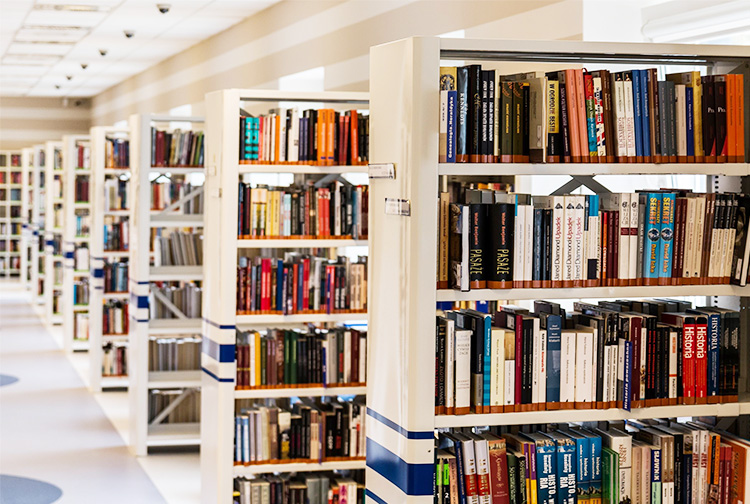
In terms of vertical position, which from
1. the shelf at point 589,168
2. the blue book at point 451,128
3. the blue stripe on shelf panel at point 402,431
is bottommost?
the blue stripe on shelf panel at point 402,431

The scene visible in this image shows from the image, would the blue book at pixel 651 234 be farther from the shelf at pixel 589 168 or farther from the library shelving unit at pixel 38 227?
the library shelving unit at pixel 38 227

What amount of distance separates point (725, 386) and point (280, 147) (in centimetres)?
238

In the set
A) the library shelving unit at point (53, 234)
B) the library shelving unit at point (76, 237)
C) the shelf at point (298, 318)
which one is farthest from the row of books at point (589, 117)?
the library shelving unit at point (53, 234)

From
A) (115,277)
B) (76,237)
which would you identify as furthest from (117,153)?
(76,237)

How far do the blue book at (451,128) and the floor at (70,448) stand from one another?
11.4 feet

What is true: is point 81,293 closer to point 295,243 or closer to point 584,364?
point 295,243

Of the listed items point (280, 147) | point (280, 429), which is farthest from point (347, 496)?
point (280, 147)

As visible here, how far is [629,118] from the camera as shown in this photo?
9.89 ft

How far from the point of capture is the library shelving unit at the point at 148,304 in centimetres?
670

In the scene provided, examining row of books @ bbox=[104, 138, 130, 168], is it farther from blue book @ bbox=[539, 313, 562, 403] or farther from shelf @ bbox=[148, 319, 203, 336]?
blue book @ bbox=[539, 313, 562, 403]

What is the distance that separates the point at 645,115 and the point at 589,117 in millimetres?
183

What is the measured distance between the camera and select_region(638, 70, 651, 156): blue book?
3016mm

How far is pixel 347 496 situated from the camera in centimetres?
487

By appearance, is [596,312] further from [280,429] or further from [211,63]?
[211,63]
